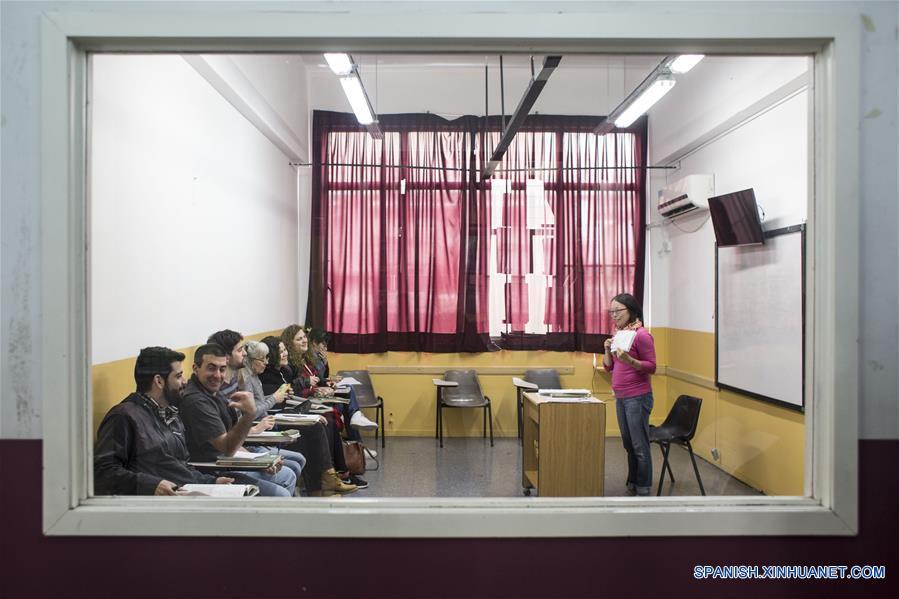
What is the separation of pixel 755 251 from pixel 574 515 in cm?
304

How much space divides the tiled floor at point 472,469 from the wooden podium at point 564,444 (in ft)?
0.26

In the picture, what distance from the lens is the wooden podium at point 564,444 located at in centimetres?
299

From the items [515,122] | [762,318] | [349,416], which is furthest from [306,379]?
[762,318]

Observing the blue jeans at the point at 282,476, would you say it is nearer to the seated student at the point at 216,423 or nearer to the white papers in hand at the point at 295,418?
the seated student at the point at 216,423

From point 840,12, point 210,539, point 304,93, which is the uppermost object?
point 304,93

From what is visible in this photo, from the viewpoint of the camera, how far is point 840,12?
4.45ft

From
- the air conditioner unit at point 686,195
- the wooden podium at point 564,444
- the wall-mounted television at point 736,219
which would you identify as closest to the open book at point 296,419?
the wooden podium at point 564,444

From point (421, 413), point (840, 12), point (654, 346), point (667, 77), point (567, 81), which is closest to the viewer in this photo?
point (840, 12)

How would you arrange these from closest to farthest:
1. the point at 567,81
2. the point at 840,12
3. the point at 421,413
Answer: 1. the point at 840,12
2. the point at 567,81
3. the point at 421,413

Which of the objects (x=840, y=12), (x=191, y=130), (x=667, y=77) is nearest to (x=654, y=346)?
(x=667, y=77)

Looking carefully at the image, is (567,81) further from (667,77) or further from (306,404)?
(306,404)

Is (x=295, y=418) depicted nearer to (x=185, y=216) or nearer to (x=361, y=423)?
(x=361, y=423)

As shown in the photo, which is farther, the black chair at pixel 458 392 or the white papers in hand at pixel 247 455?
the black chair at pixel 458 392

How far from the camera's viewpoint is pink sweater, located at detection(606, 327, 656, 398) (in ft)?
10.8
